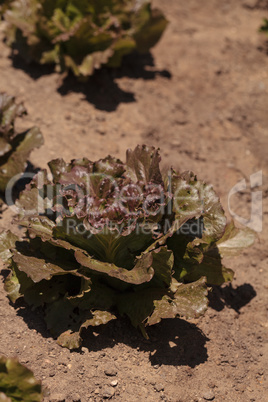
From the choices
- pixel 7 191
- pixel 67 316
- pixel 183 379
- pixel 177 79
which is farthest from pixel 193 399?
pixel 177 79

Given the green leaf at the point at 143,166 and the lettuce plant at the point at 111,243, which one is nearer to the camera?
the lettuce plant at the point at 111,243

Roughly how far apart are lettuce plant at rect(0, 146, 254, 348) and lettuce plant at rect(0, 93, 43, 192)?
63 cm

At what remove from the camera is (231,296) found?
4.38 m

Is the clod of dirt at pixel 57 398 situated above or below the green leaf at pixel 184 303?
below

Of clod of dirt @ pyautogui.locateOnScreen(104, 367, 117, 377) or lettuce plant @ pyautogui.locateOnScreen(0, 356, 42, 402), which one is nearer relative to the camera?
lettuce plant @ pyautogui.locateOnScreen(0, 356, 42, 402)

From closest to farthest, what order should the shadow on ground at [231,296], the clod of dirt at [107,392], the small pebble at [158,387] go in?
1. the clod of dirt at [107,392]
2. the small pebble at [158,387]
3. the shadow on ground at [231,296]

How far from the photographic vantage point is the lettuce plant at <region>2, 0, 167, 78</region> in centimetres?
558

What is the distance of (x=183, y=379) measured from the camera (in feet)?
11.9

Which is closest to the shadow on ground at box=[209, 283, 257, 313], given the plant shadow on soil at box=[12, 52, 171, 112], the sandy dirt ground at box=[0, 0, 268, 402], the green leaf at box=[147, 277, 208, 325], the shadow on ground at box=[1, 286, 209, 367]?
the sandy dirt ground at box=[0, 0, 268, 402]

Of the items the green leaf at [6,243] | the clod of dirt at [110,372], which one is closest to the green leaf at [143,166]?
the green leaf at [6,243]

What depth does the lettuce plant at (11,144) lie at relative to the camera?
439cm

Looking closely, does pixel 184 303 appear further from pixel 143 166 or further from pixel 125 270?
pixel 143 166

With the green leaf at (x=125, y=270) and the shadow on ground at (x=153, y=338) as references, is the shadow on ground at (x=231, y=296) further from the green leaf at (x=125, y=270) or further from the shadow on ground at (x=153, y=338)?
the green leaf at (x=125, y=270)

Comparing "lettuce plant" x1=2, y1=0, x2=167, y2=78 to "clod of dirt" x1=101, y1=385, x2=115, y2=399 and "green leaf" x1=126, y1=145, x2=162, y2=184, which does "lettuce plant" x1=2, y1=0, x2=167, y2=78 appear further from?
"clod of dirt" x1=101, y1=385, x2=115, y2=399
